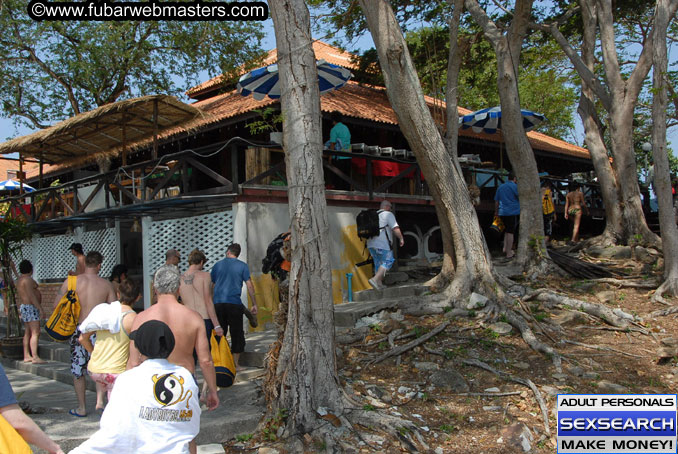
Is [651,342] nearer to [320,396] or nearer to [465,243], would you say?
[465,243]

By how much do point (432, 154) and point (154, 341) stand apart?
265 inches

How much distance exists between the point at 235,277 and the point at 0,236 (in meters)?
5.30

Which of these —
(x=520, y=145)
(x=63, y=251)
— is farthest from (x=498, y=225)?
(x=63, y=251)

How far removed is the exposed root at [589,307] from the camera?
330 inches

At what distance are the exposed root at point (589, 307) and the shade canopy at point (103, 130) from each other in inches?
304

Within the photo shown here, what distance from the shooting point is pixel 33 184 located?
23.0m

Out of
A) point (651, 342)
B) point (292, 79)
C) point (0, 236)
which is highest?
point (292, 79)

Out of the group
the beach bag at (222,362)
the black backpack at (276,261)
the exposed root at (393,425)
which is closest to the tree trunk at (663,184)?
the exposed root at (393,425)

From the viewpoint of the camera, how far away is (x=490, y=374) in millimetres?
6973

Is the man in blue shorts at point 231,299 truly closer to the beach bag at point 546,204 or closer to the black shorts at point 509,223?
the black shorts at point 509,223

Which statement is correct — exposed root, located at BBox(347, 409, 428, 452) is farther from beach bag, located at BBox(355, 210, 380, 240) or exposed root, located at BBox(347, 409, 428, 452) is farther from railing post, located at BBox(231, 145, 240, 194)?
railing post, located at BBox(231, 145, 240, 194)

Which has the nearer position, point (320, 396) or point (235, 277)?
point (320, 396)

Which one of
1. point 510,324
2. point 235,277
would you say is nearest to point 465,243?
point 510,324

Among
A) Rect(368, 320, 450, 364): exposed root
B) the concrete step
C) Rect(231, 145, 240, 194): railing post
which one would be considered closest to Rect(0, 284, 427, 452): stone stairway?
the concrete step
